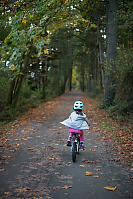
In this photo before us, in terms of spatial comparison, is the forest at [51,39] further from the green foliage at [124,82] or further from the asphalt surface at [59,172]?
the asphalt surface at [59,172]

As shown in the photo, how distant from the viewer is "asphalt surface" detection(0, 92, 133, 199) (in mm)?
4852

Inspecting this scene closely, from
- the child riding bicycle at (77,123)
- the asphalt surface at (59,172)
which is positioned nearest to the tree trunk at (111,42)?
the asphalt surface at (59,172)

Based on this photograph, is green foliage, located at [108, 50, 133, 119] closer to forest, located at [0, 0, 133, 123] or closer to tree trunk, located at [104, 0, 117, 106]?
forest, located at [0, 0, 133, 123]

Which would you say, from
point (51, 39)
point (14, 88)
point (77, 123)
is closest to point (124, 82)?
point (51, 39)

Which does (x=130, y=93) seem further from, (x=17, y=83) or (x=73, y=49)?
(x=73, y=49)

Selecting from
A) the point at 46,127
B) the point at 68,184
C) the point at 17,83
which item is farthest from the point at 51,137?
the point at 17,83

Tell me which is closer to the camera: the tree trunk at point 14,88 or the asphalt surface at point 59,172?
the asphalt surface at point 59,172

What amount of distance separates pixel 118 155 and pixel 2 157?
3.63 metres

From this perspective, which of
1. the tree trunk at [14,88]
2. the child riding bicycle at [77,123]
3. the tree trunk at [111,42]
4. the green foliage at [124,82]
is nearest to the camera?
the child riding bicycle at [77,123]

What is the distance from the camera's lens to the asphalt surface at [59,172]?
4.85 m

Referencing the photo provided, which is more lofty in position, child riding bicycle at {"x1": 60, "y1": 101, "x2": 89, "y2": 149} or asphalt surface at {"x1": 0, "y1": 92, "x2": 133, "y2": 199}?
child riding bicycle at {"x1": 60, "y1": 101, "x2": 89, "y2": 149}

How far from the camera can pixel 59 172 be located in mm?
6102

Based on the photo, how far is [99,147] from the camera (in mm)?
8898

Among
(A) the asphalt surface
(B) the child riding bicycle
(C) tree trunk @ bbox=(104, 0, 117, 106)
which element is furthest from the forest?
(A) the asphalt surface
